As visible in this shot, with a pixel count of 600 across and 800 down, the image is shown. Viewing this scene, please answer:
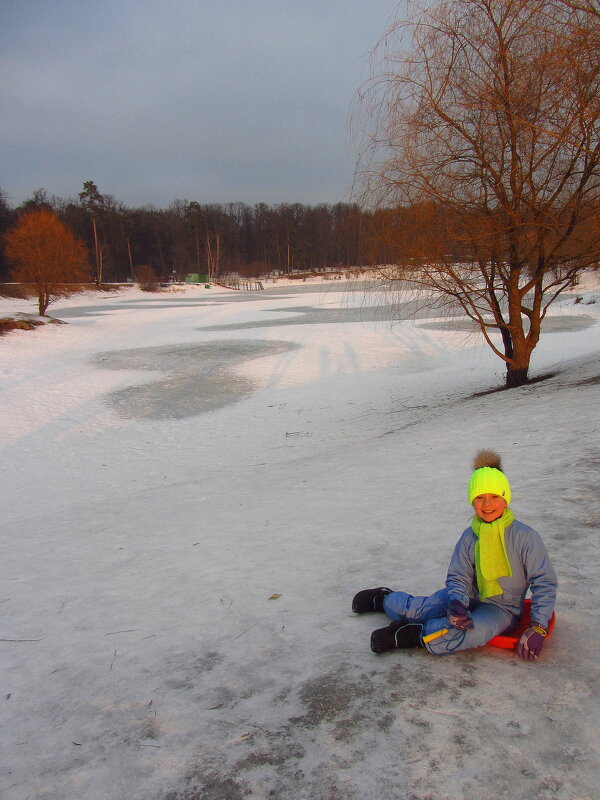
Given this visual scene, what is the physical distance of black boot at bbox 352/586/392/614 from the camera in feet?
10.6

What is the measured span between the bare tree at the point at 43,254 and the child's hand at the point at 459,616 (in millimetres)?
30098

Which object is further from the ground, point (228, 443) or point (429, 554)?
point (429, 554)

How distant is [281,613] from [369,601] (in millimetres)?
604

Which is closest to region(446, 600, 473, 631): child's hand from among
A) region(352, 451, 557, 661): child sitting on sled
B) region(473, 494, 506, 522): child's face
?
region(352, 451, 557, 661): child sitting on sled

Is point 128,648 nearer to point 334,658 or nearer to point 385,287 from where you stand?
point 334,658

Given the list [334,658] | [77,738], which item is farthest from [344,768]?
[77,738]

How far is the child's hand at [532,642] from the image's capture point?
2531 millimetres

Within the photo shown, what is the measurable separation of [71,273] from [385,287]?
83.8 feet

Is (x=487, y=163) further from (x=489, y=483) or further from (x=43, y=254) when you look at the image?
(x=43, y=254)

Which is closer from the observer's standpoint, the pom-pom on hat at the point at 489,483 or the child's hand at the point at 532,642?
the child's hand at the point at 532,642

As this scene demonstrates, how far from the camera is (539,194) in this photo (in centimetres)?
858

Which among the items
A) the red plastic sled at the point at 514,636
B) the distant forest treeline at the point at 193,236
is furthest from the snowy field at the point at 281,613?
the distant forest treeline at the point at 193,236

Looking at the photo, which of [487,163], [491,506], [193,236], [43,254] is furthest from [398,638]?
[193,236]

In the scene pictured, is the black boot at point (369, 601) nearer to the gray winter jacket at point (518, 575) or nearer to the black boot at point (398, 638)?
the black boot at point (398, 638)
